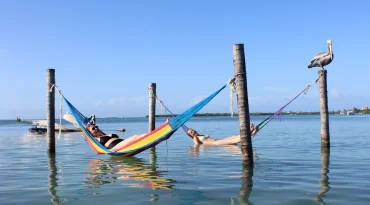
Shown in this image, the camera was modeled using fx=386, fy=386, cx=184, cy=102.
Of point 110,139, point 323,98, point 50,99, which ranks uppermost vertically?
point 50,99

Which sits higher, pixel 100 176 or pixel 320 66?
pixel 320 66

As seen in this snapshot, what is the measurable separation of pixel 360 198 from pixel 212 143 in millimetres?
10162

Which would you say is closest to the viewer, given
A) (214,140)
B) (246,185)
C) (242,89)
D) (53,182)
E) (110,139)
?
(246,185)

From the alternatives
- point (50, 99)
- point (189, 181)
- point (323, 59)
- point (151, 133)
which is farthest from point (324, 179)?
point (50, 99)

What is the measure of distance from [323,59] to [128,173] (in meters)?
6.95

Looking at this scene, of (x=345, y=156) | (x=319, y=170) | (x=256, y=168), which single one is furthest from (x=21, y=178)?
(x=345, y=156)

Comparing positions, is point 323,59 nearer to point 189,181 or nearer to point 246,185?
point 246,185

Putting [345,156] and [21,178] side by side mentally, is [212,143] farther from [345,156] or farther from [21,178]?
[21,178]

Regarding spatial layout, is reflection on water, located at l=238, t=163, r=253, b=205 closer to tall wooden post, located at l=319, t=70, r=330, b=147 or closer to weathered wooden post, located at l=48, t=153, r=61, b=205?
weathered wooden post, located at l=48, t=153, r=61, b=205

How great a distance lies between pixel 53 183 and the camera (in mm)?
7281

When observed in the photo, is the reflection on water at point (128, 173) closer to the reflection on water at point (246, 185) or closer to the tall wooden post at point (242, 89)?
the reflection on water at point (246, 185)

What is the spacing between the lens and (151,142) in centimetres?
960

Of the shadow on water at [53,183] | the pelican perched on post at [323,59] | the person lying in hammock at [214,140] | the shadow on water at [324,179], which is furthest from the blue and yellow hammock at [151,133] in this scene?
the person lying in hammock at [214,140]

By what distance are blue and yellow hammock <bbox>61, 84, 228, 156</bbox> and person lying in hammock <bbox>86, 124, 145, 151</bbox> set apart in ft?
0.79
